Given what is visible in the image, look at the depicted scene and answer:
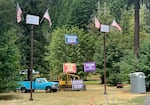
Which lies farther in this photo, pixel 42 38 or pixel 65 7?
pixel 65 7

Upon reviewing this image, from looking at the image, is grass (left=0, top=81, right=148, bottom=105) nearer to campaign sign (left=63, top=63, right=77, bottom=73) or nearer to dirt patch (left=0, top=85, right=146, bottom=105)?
dirt patch (left=0, top=85, right=146, bottom=105)

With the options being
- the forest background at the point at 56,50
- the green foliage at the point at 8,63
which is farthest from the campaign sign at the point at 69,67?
the green foliage at the point at 8,63

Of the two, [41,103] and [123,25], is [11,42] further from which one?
[123,25]

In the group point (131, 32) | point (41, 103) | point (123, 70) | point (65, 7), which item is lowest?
point (41, 103)

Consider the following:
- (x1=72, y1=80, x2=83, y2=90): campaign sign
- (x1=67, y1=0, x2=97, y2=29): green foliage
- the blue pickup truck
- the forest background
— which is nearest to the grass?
the forest background

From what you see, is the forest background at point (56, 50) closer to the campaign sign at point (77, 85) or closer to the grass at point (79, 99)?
the grass at point (79, 99)

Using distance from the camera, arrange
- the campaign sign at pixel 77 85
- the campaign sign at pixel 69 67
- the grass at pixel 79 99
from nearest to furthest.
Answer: the grass at pixel 79 99 < the campaign sign at pixel 77 85 < the campaign sign at pixel 69 67

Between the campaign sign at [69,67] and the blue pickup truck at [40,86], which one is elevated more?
the campaign sign at [69,67]

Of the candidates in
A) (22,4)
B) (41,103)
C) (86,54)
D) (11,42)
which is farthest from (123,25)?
(41,103)

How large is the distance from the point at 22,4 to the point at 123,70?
1890 centimetres

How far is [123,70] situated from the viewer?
3550 cm

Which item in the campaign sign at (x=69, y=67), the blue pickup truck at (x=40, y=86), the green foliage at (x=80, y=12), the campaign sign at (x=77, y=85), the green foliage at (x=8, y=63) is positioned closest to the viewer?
the green foliage at (x=8, y=63)

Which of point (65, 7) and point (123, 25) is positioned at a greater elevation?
point (65, 7)

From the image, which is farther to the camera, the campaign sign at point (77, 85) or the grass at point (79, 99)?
the campaign sign at point (77, 85)
